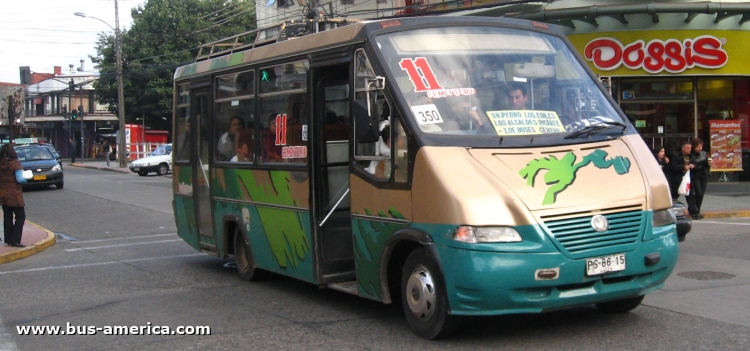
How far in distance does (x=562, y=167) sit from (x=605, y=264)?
33.0 inches

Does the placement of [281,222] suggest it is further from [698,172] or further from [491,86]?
[698,172]

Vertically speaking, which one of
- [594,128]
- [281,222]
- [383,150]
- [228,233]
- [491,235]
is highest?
[594,128]

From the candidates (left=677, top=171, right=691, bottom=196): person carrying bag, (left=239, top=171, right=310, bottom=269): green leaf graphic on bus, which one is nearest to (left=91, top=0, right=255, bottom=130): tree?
(left=677, top=171, right=691, bottom=196): person carrying bag

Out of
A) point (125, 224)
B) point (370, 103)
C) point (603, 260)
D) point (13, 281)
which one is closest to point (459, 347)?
point (603, 260)

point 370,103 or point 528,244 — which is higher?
point 370,103

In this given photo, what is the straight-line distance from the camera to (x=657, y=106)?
25.0 metres

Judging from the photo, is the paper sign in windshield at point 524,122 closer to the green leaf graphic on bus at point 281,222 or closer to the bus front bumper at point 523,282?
the bus front bumper at point 523,282

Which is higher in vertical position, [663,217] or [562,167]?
[562,167]

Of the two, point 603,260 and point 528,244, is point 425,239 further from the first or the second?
point 603,260

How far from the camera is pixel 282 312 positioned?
845cm

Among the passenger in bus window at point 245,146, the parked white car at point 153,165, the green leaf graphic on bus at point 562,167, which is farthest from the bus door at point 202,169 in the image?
the parked white car at point 153,165

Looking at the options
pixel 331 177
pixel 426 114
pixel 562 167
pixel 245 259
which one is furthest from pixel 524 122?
pixel 245 259

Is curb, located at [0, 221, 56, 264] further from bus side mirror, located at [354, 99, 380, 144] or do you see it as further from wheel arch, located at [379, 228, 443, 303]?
bus side mirror, located at [354, 99, 380, 144]

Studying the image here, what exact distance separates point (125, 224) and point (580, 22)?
14202 millimetres
